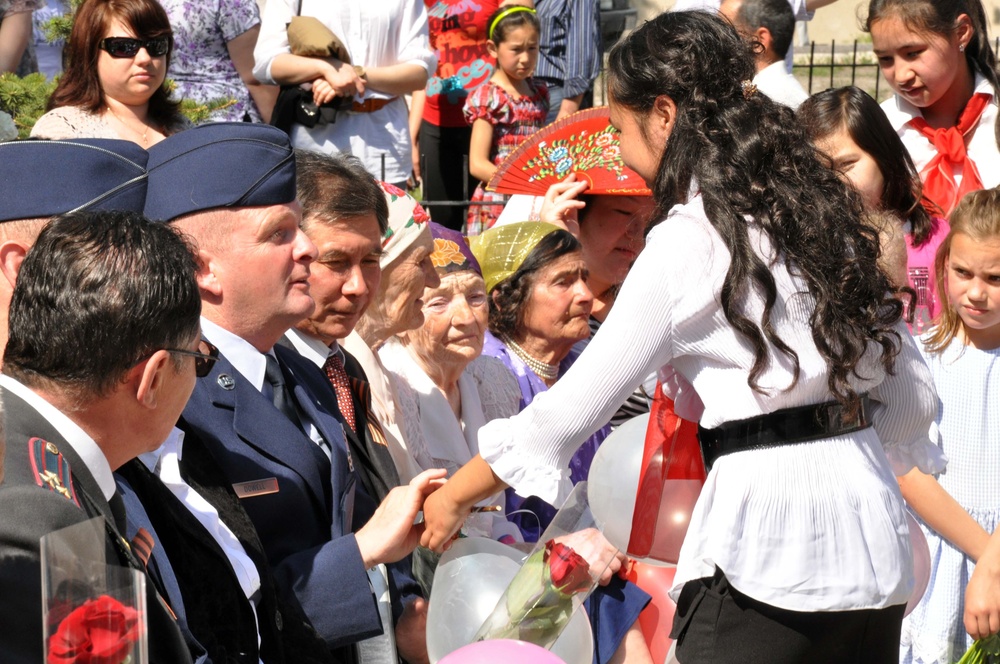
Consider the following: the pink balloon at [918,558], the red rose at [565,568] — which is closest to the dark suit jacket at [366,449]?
the red rose at [565,568]

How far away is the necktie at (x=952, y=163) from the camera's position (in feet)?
16.6

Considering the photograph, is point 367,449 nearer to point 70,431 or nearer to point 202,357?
point 202,357

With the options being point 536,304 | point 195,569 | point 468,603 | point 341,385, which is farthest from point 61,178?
point 536,304

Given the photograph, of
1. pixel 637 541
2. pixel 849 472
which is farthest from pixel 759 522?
pixel 637 541

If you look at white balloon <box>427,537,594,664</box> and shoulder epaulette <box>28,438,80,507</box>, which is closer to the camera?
shoulder epaulette <box>28,438,80,507</box>

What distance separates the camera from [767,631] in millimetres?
2508

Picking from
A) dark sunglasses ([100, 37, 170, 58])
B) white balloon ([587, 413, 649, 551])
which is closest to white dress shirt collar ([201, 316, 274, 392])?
white balloon ([587, 413, 649, 551])

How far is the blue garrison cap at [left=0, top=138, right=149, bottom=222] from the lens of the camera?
2629 millimetres

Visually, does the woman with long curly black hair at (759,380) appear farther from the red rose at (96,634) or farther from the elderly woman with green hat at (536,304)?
the elderly woman with green hat at (536,304)

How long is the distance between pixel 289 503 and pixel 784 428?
1.13m

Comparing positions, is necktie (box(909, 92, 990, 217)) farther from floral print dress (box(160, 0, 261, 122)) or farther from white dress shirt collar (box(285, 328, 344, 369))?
floral print dress (box(160, 0, 261, 122))

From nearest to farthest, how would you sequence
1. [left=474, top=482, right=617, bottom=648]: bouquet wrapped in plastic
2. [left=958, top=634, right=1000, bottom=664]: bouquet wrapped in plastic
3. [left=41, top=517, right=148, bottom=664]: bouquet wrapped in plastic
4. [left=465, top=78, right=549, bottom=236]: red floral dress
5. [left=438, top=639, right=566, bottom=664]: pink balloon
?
[left=41, top=517, right=148, bottom=664]: bouquet wrapped in plastic < [left=438, top=639, right=566, bottom=664]: pink balloon < [left=474, top=482, right=617, bottom=648]: bouquet wrapped in plastic < [left=958, top=634, right=1000, bottom=664]: bouquet wrapped in plastic < [left=465, top=78, right=549, bottom=236]: red floral dress

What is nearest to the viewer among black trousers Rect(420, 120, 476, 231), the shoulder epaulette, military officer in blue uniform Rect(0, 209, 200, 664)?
the shoulder epaulette

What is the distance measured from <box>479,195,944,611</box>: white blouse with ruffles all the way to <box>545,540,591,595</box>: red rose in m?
0.41
